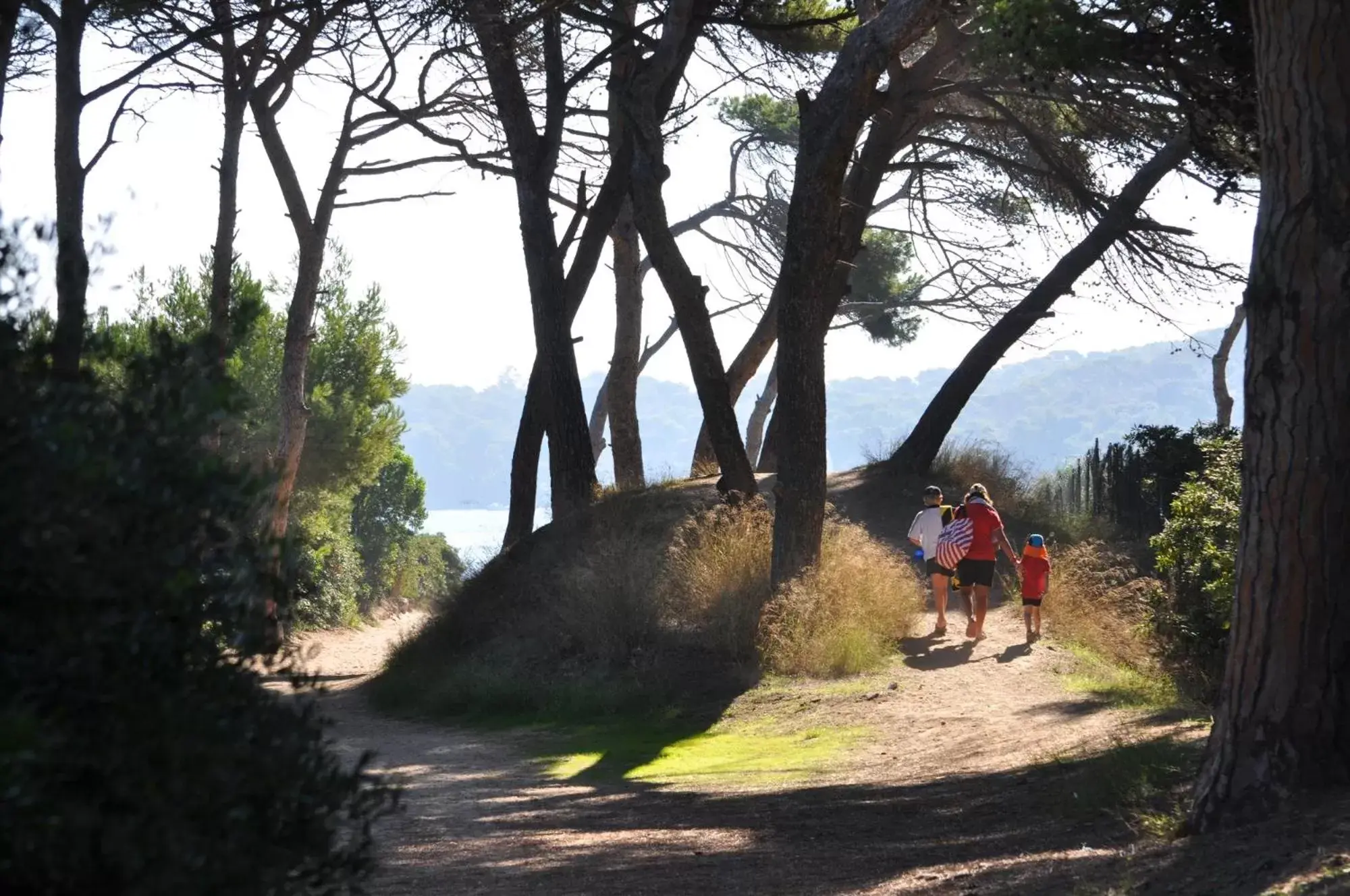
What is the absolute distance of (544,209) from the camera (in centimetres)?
1830

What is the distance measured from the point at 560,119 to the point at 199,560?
16281 mm

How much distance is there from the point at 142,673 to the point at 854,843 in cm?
505

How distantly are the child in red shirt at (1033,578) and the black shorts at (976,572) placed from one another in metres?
0.34

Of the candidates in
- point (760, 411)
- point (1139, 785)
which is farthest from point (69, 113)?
point (760, 411)

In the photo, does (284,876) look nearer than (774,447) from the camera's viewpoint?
Yes

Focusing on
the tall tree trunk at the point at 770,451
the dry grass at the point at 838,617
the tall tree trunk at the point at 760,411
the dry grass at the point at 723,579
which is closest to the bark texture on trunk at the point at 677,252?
the dry grass at the point at 723,579

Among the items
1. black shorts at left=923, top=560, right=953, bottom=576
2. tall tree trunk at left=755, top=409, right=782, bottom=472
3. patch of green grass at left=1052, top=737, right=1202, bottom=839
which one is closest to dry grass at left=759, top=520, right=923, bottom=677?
black shorts at left=923, top=560, right=953, bottom=576

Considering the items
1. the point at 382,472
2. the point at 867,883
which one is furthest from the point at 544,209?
the point at 382,472

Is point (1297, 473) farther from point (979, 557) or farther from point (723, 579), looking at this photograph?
point (723, 579)

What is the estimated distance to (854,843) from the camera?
7164 millimetres

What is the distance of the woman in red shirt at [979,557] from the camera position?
14.3m

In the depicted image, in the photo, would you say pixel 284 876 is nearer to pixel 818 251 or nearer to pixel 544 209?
pixel 818 251

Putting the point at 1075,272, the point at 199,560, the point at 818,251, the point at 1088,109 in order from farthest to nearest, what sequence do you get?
the point at 1075,272 → the point at 1088,109 → the point at 818,251 → the point at 199,560

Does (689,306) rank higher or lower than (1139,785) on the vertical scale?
higher
